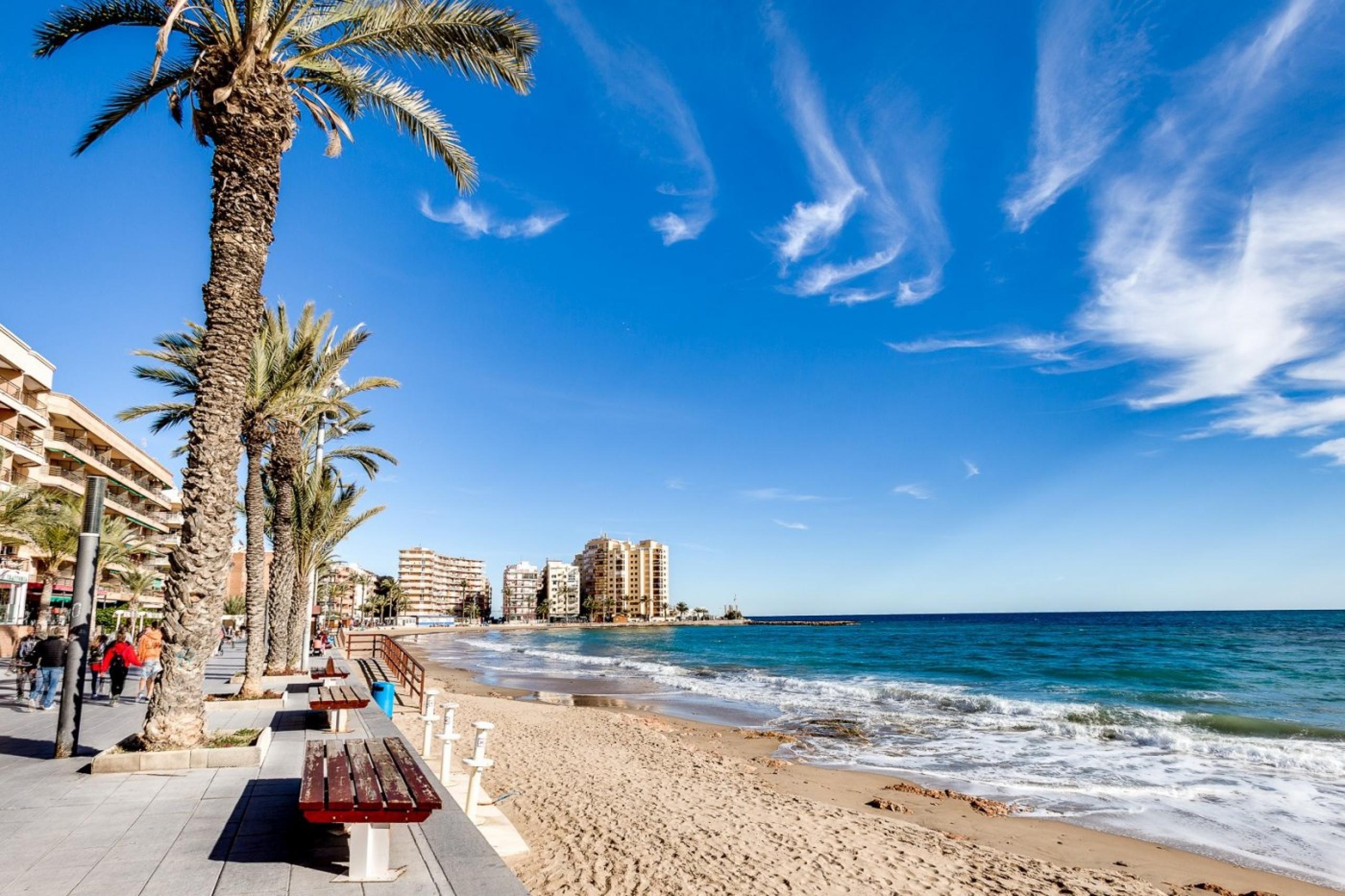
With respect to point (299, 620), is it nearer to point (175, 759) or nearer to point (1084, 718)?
point (175, 759)

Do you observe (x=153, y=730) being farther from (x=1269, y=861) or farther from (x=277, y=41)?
(x=1269, y=861)

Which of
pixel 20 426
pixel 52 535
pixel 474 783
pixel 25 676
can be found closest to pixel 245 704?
pixel 25 676

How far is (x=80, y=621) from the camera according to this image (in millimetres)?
8062

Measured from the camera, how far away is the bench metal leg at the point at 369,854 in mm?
4469

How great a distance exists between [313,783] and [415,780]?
0.63 metres

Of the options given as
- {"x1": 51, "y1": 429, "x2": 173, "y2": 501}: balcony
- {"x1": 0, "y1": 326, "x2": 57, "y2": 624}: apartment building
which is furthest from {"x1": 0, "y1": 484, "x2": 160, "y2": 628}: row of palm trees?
{"x1": 51, "y1": 429, "x2": 173, "y2": 501}: balcony

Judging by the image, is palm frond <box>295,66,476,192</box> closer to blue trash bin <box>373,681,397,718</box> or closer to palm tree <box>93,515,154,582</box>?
blue trash bin <box>373,681,397,718</box>

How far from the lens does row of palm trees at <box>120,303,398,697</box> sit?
546 inches

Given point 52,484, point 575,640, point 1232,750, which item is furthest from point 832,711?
point 575,640

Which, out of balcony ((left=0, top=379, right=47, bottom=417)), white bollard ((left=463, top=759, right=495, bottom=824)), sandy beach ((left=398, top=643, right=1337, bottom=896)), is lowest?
sandy beach ((left=398, top=643, right=1337, bottom=896))

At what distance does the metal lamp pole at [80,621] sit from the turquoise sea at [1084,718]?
1304 cm

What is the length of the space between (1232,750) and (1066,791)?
7.80 metres

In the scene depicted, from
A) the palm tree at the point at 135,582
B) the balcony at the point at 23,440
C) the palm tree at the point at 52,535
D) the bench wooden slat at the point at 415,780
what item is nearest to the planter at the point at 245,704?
the bench wooden slat at the point at 415,780

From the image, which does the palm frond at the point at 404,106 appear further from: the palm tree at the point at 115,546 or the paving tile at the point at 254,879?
the palm tree at the point at 115,546
